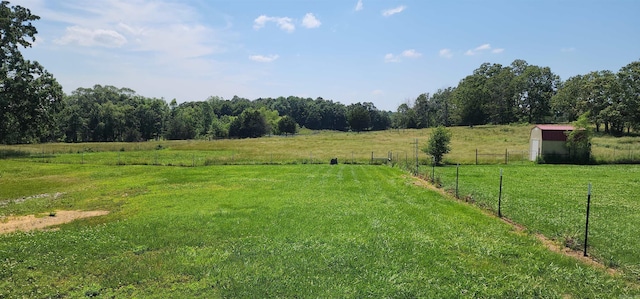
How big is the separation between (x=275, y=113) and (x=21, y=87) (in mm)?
106741

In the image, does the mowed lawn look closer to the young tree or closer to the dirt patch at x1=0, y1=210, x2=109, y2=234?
the dirt patch at x1=0, y1=210, x2=109, y2=234

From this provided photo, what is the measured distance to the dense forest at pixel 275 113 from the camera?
48656 millimetres

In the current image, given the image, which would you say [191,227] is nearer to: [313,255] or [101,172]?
[313,255]

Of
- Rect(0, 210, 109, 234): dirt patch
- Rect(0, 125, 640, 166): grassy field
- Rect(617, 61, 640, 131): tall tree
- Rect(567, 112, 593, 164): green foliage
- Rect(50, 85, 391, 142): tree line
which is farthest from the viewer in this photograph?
Rect(50, 85, 391, 142): tree line

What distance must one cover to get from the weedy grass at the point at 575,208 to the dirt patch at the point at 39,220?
18406 mm

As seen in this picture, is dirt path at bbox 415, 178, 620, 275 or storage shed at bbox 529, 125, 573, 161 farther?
storage shed at bbox 529, 125, 573, 161

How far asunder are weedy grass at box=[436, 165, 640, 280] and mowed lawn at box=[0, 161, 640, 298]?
1.31 metres

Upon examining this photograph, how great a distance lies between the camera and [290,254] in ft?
33.3

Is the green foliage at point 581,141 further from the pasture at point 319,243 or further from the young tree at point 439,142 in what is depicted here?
the pasture at point 319,243

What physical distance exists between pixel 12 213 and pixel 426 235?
18.6 meters

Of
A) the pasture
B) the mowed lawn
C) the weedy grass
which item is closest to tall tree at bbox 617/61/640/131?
the weedy grass

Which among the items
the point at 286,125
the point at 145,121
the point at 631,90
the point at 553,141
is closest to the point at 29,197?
the point at 553,141

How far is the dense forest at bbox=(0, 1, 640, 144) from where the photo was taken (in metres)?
48.7

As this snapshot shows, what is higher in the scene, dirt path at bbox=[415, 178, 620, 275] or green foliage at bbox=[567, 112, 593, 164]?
green foliage at bbox=[567, 112, 593, 164]
